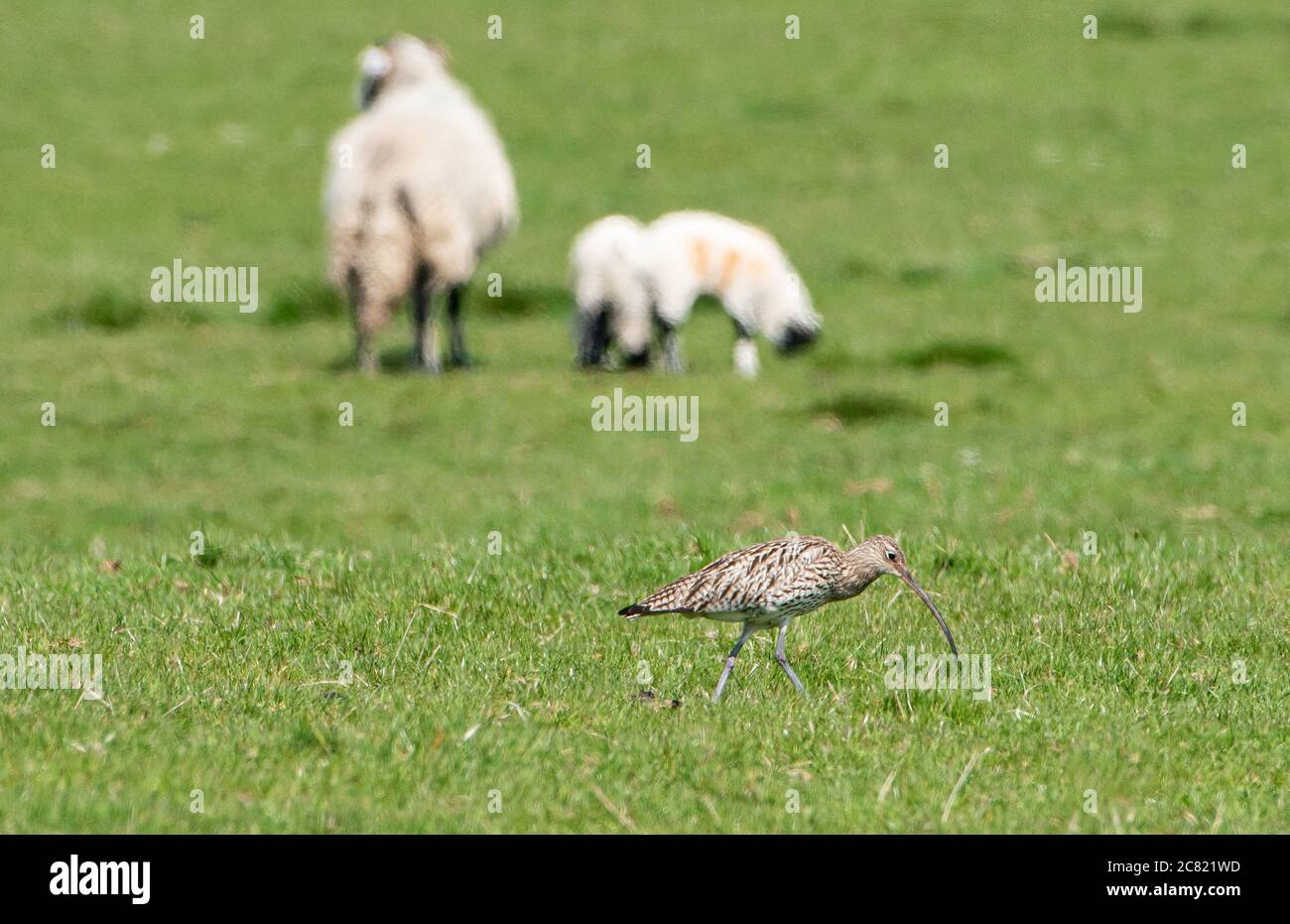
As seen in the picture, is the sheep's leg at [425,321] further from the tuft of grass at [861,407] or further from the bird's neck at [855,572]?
the bird's neck at [855,572]

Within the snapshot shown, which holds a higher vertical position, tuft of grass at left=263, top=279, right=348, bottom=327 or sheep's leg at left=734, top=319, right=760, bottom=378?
tuft of grass at left=263, top=279, right=348, bottom=327

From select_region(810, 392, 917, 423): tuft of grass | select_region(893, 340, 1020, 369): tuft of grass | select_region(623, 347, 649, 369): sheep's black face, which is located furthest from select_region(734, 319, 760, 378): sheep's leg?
select_region(810, 392, 917, 423): tuft of grass

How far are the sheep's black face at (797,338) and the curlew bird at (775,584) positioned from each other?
12.6m

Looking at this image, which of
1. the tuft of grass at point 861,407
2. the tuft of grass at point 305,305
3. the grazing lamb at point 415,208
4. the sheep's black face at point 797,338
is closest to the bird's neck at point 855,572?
the tuft of grass at point 861,407

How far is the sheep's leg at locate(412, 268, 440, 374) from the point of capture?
17.9 meters

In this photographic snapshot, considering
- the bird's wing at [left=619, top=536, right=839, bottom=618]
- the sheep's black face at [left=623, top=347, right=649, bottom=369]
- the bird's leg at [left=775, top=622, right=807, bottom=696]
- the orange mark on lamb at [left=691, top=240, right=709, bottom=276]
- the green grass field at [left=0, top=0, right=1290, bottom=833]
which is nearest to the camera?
the green grass field at [left=0, top=0, right=1290, bottom=833]

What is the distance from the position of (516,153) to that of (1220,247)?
1156 cm

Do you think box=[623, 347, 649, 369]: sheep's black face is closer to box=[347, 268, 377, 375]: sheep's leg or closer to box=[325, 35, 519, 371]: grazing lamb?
box=[325, 35, 519, 371]: grazing lamb

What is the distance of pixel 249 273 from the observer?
2241cm

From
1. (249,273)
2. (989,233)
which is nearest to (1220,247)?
(989,233)

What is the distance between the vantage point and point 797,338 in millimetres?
19688

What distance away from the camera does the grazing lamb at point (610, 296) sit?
1902 cm

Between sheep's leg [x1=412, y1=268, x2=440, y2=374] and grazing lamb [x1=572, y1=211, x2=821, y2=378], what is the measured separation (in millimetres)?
2003
